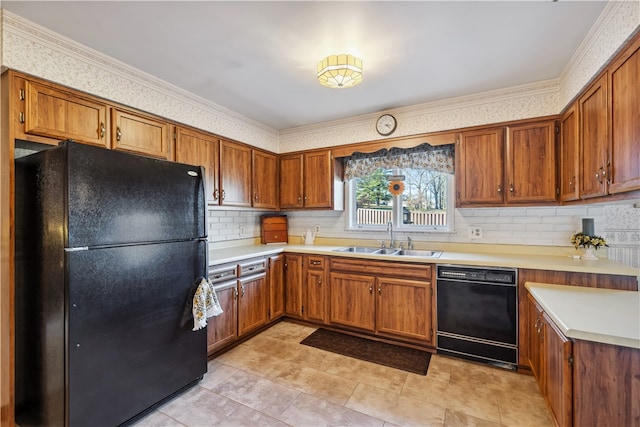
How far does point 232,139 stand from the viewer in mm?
3189

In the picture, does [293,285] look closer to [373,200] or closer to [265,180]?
[265,180]

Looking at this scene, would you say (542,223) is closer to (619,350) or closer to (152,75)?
(619,350)

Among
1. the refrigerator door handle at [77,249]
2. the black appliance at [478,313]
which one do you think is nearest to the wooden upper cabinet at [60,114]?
the refrigerator door handle at [77,249]

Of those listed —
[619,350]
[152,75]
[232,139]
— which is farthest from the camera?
[232,139]

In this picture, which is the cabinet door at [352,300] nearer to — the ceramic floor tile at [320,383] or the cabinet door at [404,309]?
the cabinet door at [404,309]

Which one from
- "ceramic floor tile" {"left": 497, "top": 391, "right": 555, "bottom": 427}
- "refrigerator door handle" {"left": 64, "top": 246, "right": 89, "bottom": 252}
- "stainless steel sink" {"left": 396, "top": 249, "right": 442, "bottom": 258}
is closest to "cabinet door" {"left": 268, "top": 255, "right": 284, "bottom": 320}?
"stainless steel sink" {"left": 396, "top": 249, "right": 442, "bottom": 258}

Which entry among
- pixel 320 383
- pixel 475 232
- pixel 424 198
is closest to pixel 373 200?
pixel 424 198

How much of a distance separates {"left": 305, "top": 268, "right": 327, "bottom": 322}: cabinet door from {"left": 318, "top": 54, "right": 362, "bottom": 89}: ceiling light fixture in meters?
1.98

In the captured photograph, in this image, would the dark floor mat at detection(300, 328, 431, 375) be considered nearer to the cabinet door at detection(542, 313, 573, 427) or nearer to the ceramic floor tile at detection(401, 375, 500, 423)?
the ceramic floor tile at detection(401, 375, 500, 423)

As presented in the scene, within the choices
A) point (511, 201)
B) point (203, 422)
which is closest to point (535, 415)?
point (511, 201)

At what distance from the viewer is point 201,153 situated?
9.21 feet

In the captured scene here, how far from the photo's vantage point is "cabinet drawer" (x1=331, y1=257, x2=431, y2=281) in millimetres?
2682

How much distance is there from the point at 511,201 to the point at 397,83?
1498 millimetres

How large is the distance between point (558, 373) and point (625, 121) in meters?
1.39
